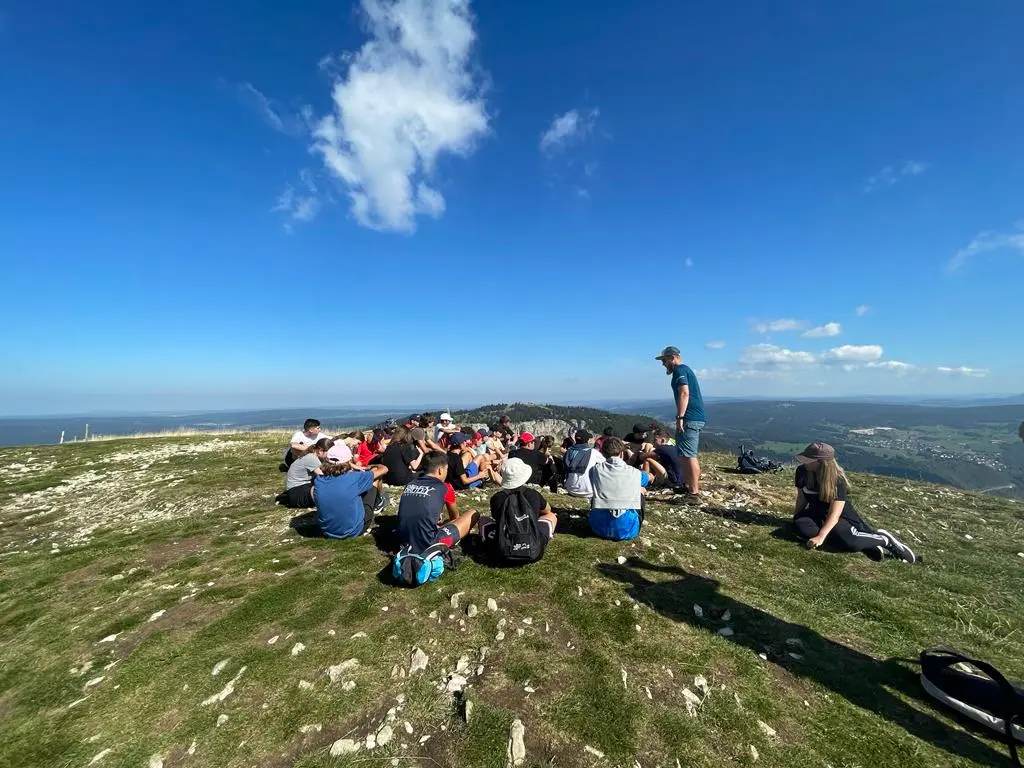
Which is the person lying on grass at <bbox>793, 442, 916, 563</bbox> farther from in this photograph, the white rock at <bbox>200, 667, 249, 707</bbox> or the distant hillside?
the distant hillside

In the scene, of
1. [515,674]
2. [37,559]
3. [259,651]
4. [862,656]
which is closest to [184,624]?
[259,651]

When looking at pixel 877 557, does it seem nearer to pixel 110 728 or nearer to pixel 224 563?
pixel 110 728

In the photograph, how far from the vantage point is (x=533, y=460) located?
42.2 feet

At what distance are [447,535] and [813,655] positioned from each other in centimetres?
557

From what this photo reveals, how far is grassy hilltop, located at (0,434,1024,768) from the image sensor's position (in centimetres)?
407

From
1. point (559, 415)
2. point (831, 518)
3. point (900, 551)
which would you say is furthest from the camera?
point (559, 415)

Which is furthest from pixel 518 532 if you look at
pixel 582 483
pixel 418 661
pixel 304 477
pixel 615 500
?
pixel 304 477

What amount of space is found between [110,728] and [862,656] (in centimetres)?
861

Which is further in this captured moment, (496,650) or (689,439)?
(689,439)

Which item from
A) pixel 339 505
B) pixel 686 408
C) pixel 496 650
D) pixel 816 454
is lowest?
pixel 496 650

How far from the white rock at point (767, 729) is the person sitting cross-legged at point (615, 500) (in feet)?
13.9

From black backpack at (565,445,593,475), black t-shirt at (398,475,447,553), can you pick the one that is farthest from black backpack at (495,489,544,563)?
black backpack at (565,445,593,475)

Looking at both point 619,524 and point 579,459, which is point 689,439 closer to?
point 579,459

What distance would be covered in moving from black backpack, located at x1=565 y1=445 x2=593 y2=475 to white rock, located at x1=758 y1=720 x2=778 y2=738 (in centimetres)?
795
